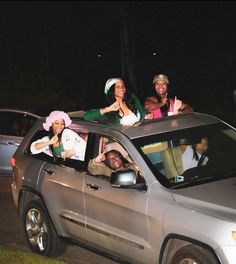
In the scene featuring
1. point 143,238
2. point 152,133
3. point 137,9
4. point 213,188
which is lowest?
point 143,238

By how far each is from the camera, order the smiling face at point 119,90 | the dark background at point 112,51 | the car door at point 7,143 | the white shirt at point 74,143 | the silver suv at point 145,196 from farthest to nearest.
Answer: the dark background at point 112,51, the car door at point 7,143, the smiling face at point 119,90, the white shirt at point 74,143, the silver suv at point 145,196

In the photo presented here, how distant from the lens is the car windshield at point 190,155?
5.04 m

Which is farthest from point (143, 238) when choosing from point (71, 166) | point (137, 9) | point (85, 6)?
point (85, 6)

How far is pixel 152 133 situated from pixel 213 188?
94cm

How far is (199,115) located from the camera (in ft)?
19.7

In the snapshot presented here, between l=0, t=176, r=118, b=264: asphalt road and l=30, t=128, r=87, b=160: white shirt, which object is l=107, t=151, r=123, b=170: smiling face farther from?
l=0, t=176, r=118, b=264: asphalt road

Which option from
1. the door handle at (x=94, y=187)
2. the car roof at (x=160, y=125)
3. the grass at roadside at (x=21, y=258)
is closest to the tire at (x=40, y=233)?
the grass at roadside at (x=21, y=258)

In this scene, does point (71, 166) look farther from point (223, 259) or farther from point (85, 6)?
point (85, 6)

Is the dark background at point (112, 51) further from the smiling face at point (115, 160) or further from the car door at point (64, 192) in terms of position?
the smiling face at point (115, 160)

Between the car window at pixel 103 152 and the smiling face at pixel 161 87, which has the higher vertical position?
the smiling face at pixel 161 87

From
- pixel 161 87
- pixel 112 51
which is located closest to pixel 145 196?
pixel 161 87

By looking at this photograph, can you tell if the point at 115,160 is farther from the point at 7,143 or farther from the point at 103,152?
the point at 7,143

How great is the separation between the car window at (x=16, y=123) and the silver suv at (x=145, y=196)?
3541mm

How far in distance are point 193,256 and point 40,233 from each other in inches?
98.3
